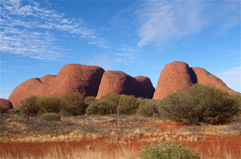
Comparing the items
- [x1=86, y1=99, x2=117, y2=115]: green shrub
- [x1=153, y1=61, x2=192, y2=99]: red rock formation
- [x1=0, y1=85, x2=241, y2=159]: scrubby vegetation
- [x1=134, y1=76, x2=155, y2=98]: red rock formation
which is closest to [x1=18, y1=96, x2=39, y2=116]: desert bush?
[x1=86, y1=99, x2=117, y2=115]: green shrub

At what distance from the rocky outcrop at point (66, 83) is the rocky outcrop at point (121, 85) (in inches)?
107

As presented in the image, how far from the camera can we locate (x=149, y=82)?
57.9 metres

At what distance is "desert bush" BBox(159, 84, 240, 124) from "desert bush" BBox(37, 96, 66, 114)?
1952 cm

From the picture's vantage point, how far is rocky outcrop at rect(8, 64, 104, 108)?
46.8 metres

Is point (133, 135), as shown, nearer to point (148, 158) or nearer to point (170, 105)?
point (170, 105)

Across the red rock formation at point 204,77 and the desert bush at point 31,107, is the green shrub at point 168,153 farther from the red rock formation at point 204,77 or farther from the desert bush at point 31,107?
the red rock formation at point 204,77

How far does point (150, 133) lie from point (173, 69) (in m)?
37.5

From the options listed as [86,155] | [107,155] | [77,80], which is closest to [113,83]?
[77,80]

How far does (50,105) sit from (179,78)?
28459 mm

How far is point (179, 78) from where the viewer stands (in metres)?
43.7

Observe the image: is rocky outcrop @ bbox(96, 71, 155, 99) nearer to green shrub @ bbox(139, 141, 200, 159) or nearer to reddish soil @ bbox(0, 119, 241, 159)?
reddish soil @ bbox(0, 119, 241, 159)

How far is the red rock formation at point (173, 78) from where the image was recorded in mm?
43075

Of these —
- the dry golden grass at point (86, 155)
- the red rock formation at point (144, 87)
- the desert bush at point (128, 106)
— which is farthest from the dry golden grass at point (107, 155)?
the red rock formation at point (144, 87)

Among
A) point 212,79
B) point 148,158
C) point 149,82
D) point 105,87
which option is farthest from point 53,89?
point 148,158
